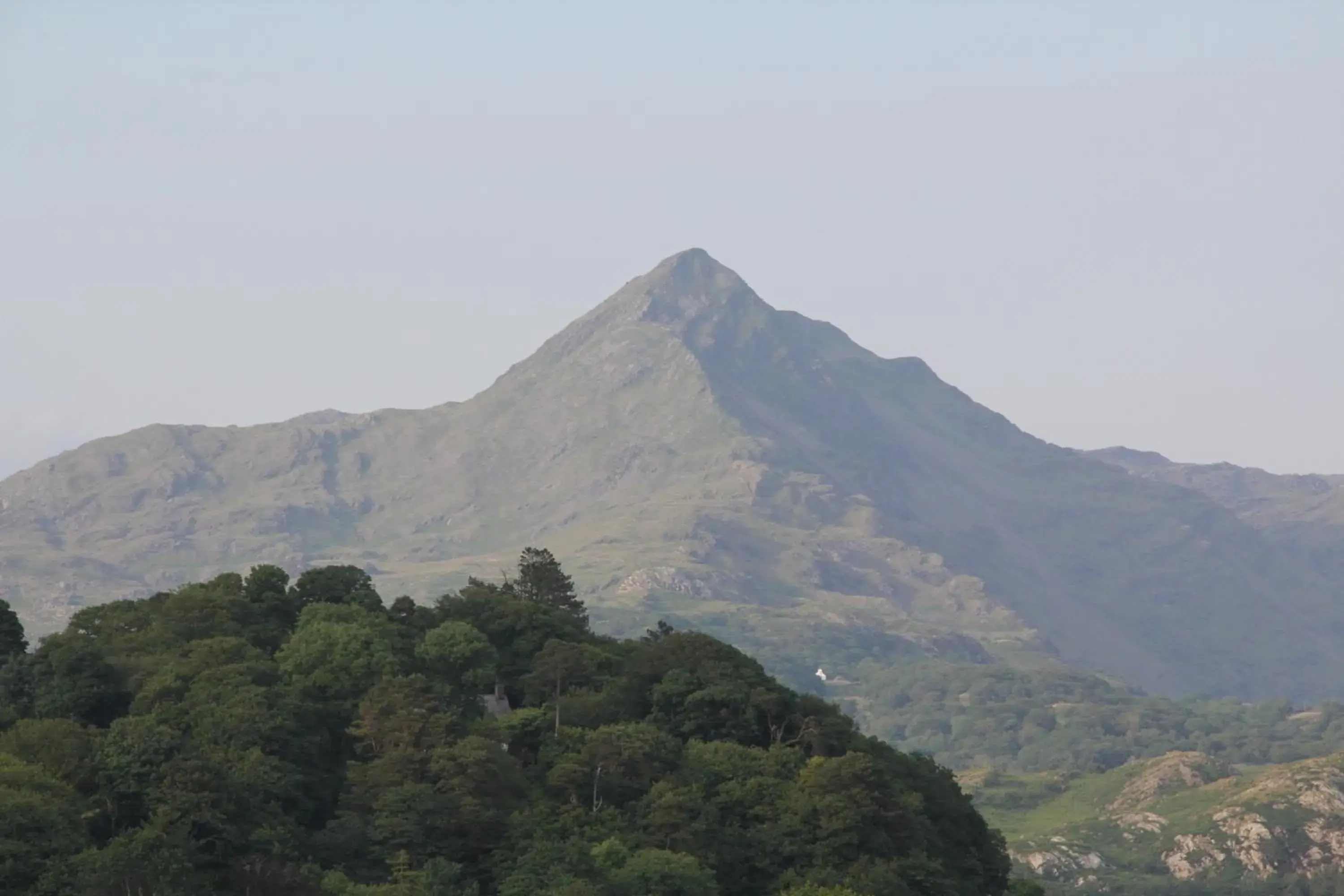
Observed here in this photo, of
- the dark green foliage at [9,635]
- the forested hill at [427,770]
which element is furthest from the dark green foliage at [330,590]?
the dark green foliage at [9,635]

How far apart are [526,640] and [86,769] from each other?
200 feet

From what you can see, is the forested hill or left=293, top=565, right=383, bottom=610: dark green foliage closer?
the forested hill

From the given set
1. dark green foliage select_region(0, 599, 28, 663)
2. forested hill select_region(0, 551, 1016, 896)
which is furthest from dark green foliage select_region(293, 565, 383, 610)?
dark green foliage select_region(0, 599, 28, 663)

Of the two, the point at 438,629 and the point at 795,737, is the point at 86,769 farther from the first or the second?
the point at 795,737

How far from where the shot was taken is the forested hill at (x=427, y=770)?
12619cm

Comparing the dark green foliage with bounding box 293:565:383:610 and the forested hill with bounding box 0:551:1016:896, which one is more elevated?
the dark green foliage with bounding box 293:565:383:610

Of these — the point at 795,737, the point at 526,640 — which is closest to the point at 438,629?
the point at 526,640

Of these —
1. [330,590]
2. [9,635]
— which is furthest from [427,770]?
[330,590]

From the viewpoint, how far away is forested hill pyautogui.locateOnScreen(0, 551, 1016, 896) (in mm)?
126188

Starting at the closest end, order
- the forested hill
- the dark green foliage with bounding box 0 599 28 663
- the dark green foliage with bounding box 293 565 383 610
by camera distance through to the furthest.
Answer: the forested hill < the dark green foliage with bounding box 0 599 28 663 < the dark green foliage with bounding box 293 565 383 610

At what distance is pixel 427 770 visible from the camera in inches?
5605

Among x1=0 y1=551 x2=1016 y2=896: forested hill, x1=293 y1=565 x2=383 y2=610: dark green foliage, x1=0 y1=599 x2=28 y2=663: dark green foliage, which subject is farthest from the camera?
x1=293 y1=565 x2=383 y2=610: dark green foliage

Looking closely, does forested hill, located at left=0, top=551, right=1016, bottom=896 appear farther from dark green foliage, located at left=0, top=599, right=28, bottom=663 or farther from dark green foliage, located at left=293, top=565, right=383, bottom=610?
dark green foliage, located at left=293, top=565, right=383, bottom=610

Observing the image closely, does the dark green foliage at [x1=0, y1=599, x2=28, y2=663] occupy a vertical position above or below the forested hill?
above
